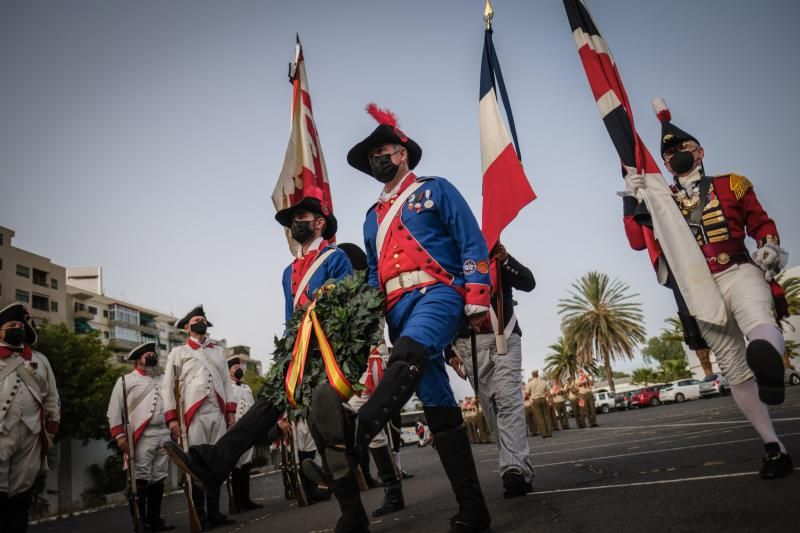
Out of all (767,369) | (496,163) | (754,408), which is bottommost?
(754,408)

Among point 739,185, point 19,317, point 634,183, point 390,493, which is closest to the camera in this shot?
point 739,185

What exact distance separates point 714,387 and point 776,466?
123ft

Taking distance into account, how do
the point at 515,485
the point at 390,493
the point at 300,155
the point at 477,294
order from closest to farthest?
the point at 477,294, the point at 515,485, the point at 390,493, the point at 300,155

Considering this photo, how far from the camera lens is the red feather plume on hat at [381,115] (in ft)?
14.0

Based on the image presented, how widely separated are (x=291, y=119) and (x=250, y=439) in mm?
6255

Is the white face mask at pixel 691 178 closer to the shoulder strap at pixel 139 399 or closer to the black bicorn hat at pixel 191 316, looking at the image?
the black bicorn hat at pixel 191 316

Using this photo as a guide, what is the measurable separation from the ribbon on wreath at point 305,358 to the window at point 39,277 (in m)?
60.4

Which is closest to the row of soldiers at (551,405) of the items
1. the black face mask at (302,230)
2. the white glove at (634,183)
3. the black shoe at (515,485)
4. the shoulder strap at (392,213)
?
the black shoe at (515,485)

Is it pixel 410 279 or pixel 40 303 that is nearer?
pixel 410 279

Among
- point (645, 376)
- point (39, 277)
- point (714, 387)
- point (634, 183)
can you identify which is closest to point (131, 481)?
point (634, 183)

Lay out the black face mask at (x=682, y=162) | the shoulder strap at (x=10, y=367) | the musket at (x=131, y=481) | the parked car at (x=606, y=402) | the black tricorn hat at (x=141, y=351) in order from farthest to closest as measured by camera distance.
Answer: the parked car at (x=606, y=402) < the black tricorn hat at (x=141, y=351) < the musket at (x=131, y=481) < the shoulder strap at (x=10, y=367) < the black face mask at (x=682, y=162)

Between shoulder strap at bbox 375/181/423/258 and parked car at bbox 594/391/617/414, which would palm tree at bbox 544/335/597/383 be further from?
shoulder strap at bbox 375/181/423/258

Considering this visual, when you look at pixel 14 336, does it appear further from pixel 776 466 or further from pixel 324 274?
pixel 776 466

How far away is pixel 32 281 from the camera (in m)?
53.3
